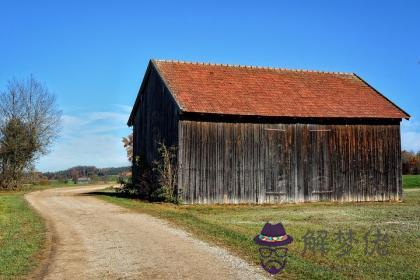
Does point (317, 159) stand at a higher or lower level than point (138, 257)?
higher

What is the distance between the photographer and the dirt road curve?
8.84 metres

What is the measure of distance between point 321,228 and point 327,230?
59 cm

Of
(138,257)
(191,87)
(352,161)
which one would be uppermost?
(191,87)

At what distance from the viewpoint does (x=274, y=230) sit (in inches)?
556

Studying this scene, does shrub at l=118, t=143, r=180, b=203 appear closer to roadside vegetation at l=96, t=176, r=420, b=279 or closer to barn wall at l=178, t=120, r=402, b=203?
barn wall at l=178, t=120, r=402, b=203

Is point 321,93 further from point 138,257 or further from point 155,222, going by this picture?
point 138,257

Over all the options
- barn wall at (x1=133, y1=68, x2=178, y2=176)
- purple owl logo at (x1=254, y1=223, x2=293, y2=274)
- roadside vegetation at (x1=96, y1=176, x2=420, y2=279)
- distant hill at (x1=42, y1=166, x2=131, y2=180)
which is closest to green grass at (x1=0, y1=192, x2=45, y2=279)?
roadside vegetation at (x1=96, y1=176, x2=420, y2=279)

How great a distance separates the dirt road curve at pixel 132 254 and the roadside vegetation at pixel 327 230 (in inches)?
26.3

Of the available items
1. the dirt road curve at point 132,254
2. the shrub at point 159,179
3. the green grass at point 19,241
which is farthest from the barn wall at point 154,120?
the dirt road curve at point 132,254

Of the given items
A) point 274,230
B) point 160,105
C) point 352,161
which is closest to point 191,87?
point 160,105

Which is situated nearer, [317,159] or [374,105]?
[317,159]

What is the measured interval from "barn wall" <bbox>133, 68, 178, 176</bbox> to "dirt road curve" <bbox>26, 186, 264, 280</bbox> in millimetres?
9950

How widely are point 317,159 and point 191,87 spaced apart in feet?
25.8

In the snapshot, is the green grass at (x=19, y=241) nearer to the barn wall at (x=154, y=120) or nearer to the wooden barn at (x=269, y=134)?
the wooden barn at (x=269, y=134)
